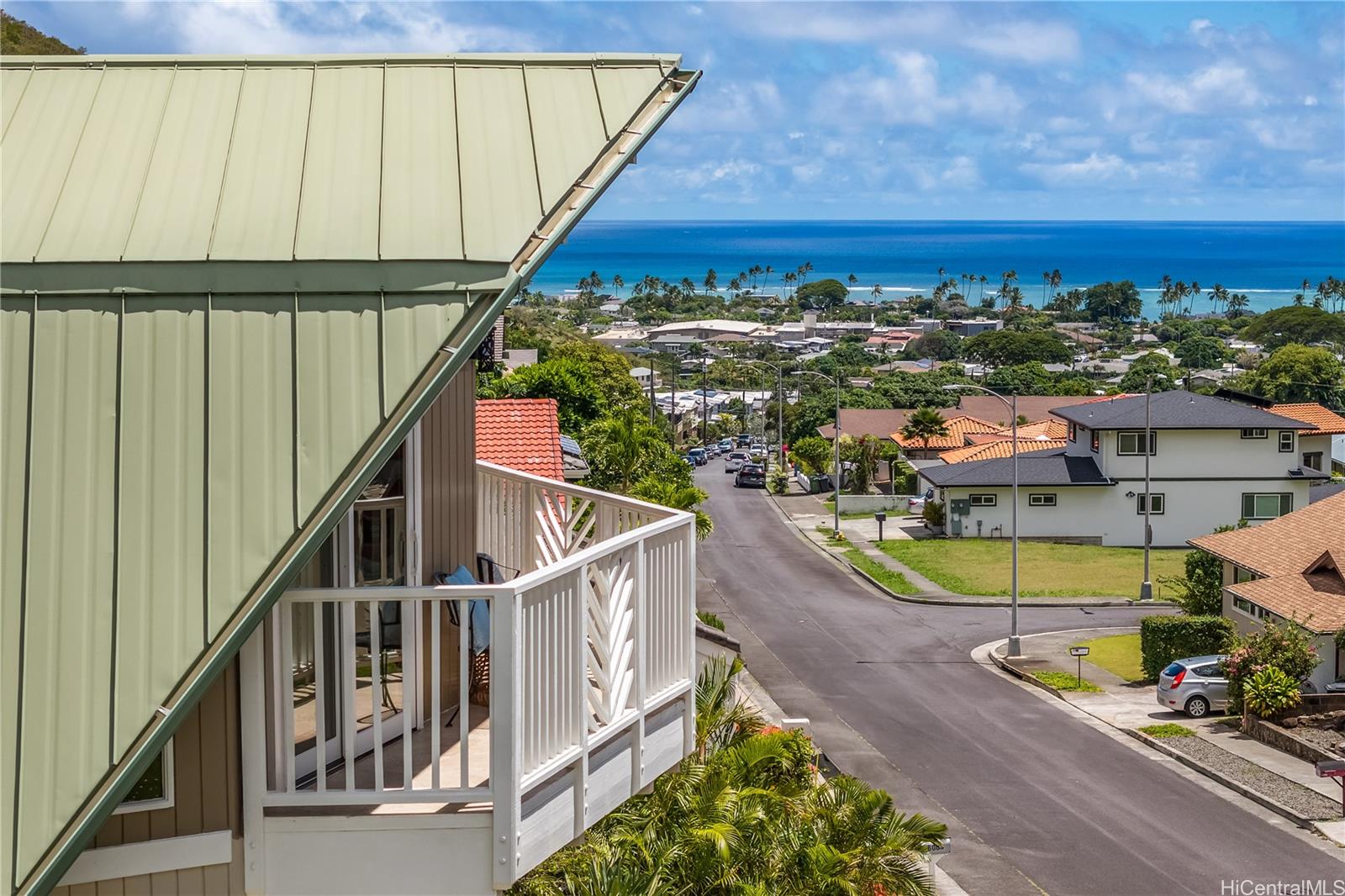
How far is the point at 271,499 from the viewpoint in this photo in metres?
5.77

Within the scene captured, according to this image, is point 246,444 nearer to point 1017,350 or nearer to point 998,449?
point 998,449

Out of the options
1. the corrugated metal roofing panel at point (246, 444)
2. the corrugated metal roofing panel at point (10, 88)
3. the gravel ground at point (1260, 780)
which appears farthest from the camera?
the gravel ground at point (1260, 780)

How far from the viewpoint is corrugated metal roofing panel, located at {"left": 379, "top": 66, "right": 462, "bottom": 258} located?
250 inches

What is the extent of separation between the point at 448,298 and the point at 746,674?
32.6m

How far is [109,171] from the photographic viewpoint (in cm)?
683

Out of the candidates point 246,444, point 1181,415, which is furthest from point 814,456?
point 246,444

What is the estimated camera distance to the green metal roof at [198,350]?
566 cm

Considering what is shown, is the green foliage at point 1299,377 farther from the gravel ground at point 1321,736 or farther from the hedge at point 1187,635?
the gravel ground at point 1321,736

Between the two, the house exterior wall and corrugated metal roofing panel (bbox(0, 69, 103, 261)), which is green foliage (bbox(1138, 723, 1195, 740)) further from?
the house exterior wall

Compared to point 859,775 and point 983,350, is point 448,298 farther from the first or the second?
point 983,350

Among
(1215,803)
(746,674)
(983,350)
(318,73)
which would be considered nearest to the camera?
(318,73)

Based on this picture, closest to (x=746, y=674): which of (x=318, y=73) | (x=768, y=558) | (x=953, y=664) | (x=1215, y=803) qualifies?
(x=953, y=664)

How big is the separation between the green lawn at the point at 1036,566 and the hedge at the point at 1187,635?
13113 millimetres

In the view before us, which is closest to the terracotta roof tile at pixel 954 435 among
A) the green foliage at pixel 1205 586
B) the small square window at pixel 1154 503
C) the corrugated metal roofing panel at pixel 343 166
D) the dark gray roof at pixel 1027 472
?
the dark gray roof at pixel 1027 472
